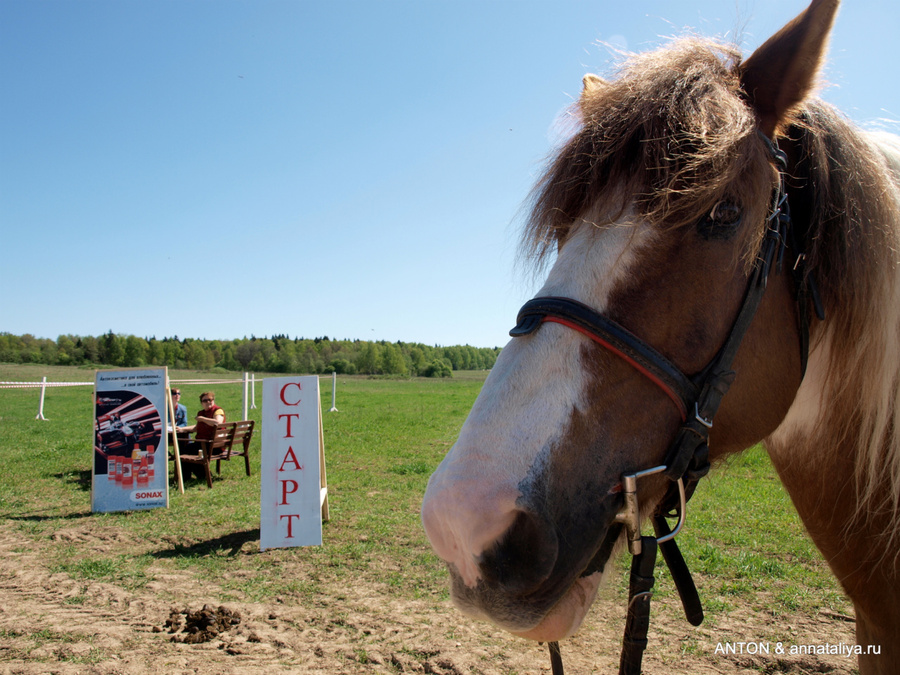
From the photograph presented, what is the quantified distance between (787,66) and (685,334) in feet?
2.62

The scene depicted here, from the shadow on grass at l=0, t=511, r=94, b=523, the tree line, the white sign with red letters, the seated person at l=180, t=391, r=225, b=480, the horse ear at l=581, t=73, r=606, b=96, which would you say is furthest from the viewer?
the tree line

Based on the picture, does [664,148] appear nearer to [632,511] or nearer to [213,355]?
[632,511]

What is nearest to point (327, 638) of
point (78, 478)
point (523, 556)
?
point (523, 556)

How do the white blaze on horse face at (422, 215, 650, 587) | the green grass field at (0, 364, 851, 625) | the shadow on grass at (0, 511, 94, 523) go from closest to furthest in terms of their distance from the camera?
the white blaze on horse face at (422, 215, 650, 587), the green grass field at (0, 364, 851, 625), the shadow on grass at (0, 511, 94, 523)

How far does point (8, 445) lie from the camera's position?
13422 millimetres

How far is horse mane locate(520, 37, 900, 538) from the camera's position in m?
1.23

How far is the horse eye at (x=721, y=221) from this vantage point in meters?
1.22

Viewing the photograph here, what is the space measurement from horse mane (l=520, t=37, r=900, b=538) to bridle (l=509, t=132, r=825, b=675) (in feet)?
0.26

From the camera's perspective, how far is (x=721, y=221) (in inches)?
48.4

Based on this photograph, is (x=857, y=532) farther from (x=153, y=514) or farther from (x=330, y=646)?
(x=153, y=514)

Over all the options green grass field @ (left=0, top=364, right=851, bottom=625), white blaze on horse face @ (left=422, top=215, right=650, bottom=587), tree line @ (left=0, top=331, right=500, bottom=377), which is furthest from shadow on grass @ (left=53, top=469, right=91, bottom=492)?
tree line @ (left=0, top=331, right=500, bottom=377)

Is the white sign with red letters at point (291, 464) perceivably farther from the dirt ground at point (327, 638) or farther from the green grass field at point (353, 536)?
the dirt ground at point (327, 638)

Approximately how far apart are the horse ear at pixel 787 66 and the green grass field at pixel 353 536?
109cm

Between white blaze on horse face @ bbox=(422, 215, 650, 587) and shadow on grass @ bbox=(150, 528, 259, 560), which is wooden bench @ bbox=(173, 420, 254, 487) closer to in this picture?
shadow on grass @ bbox=(150, 528, 259, 560)
